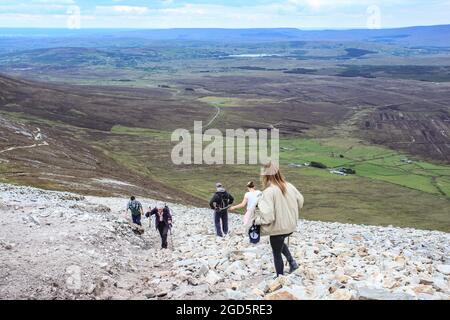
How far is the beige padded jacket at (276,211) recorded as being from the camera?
1339cm

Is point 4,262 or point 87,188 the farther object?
point 87,188

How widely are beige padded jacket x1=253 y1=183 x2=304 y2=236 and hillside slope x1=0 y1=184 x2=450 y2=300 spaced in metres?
1.58

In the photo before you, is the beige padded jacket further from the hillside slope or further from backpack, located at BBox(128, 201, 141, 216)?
backpack, located at BBox(128, 201, 141, 216)

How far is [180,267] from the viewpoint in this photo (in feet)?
59.8

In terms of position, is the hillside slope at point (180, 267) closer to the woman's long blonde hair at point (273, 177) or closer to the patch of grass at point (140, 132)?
the woman's long blonde hair at point (273, 177)

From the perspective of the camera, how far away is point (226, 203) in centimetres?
2514

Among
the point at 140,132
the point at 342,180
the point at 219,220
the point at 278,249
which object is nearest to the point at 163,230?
the point at 219,220

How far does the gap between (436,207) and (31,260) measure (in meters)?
90.2

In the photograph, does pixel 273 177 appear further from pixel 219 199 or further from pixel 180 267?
pixel 219 199

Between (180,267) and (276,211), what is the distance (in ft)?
19.8
